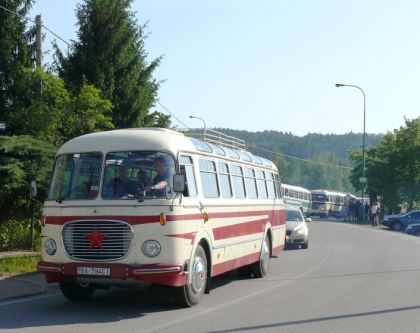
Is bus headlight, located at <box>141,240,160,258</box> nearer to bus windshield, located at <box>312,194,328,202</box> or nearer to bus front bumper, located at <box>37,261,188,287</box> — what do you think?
bus front bumper, located at <box>37,261,188,287</box>

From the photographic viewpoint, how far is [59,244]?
10.5 m

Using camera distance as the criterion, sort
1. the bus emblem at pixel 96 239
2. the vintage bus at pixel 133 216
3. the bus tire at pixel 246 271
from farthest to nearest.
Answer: the bus tire at pixel 246 271, the bus emblem at pixel 96 239, the vintage bus at pixel 133 216

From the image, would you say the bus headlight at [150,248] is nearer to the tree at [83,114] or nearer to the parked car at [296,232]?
the tree at [83,114]

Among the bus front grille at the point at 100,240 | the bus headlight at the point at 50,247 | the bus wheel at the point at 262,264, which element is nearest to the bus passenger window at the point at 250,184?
the bus wheel at the point at 262,264

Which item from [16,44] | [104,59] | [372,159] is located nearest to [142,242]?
[16,44]

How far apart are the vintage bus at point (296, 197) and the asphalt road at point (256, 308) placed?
144 feet

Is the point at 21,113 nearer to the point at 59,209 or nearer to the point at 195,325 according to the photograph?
the point at 59,209

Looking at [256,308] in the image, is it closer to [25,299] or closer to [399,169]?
[25,299]

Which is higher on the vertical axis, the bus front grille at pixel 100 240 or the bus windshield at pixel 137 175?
the bus windshield at pixel 137 175

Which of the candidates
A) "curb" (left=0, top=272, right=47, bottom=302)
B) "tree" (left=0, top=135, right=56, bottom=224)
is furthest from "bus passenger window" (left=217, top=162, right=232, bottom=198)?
A: "tree" (left=0, top=135, right=56, bottom=224)

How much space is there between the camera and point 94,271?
33.3ft

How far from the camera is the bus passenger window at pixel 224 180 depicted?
42.6 ft

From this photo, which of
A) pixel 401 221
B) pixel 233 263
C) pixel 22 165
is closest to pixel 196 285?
pixel 233 263

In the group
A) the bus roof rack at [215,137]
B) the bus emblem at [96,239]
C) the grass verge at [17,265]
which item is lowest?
the grass verge at [17,265]
